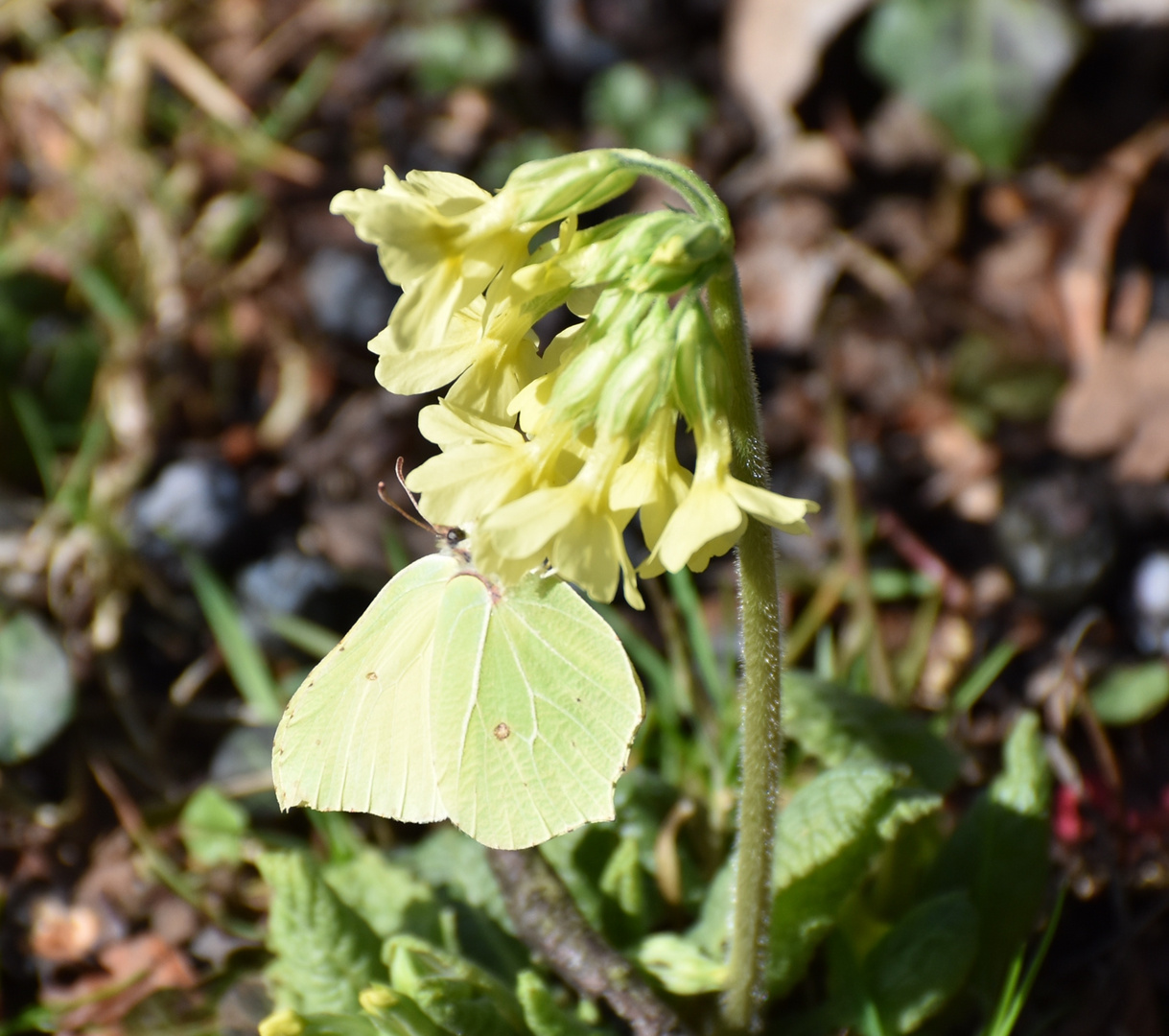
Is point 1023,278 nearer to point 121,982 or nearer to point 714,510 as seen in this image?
point 714,510

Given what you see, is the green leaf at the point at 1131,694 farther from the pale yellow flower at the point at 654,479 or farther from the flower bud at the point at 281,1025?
the flower bud at the point at 281,1025

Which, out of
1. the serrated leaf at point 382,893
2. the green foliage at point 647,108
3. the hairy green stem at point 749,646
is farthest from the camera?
the green foliage at point 647,108

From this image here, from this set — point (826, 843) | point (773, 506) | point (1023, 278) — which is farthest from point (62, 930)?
point (1023, 278)

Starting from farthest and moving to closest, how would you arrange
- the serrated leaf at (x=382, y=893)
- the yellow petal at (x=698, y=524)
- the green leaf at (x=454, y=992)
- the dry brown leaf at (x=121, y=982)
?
→ the dry brown leaf at (x=121, y=982)
the serrated leaf at (x=382, y=893)
the green leaf at (x=454, y=992)
the yellow petal at (x=698, y=524)

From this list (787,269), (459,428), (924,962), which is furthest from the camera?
(787,269)

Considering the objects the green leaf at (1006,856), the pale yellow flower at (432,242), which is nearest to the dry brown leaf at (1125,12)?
the green leaf at (1006,856)

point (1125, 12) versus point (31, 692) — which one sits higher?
point (1125, 12)

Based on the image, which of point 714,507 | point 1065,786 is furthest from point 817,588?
point 714,507
